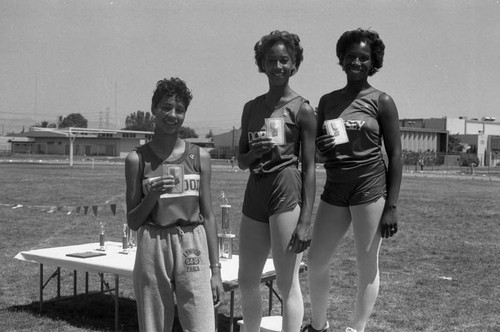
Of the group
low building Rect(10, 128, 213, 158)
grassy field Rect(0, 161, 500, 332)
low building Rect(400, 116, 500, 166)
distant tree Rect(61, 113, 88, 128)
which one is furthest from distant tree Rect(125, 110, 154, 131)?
grassy field Rect(0, 161, 500, 332)

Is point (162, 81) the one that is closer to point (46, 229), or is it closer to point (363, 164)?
point (363, 164)

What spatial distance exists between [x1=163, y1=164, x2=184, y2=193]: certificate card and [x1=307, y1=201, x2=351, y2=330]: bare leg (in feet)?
3.50

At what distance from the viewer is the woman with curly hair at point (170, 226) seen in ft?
10.1

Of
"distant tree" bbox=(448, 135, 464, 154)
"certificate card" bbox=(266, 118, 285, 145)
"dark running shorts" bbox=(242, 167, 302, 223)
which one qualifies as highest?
"distant tree" bbox=(448, 135, 464, 154)

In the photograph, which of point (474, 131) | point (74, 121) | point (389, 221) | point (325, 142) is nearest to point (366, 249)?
point (389, 221)

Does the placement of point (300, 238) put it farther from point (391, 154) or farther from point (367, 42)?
point (367, 42)

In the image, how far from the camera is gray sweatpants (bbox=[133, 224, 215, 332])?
10.1 ft

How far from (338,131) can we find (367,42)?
62cm

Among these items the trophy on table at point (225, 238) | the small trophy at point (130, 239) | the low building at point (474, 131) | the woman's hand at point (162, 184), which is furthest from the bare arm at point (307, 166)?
the low building at point (474, 131)

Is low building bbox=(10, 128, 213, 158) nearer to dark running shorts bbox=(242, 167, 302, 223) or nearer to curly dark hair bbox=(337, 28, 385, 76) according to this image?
curly dark hair bbox=(337, 28, 385, 76)

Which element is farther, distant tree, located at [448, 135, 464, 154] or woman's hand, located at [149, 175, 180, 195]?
distant tree, located at [448, 135, 464, 154]

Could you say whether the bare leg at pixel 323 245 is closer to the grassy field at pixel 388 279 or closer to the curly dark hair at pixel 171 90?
the curly dark hair at pixel 171 90

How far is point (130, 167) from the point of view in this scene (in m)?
3.14

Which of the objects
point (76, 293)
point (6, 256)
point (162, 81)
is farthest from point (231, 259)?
point (6, 256)
